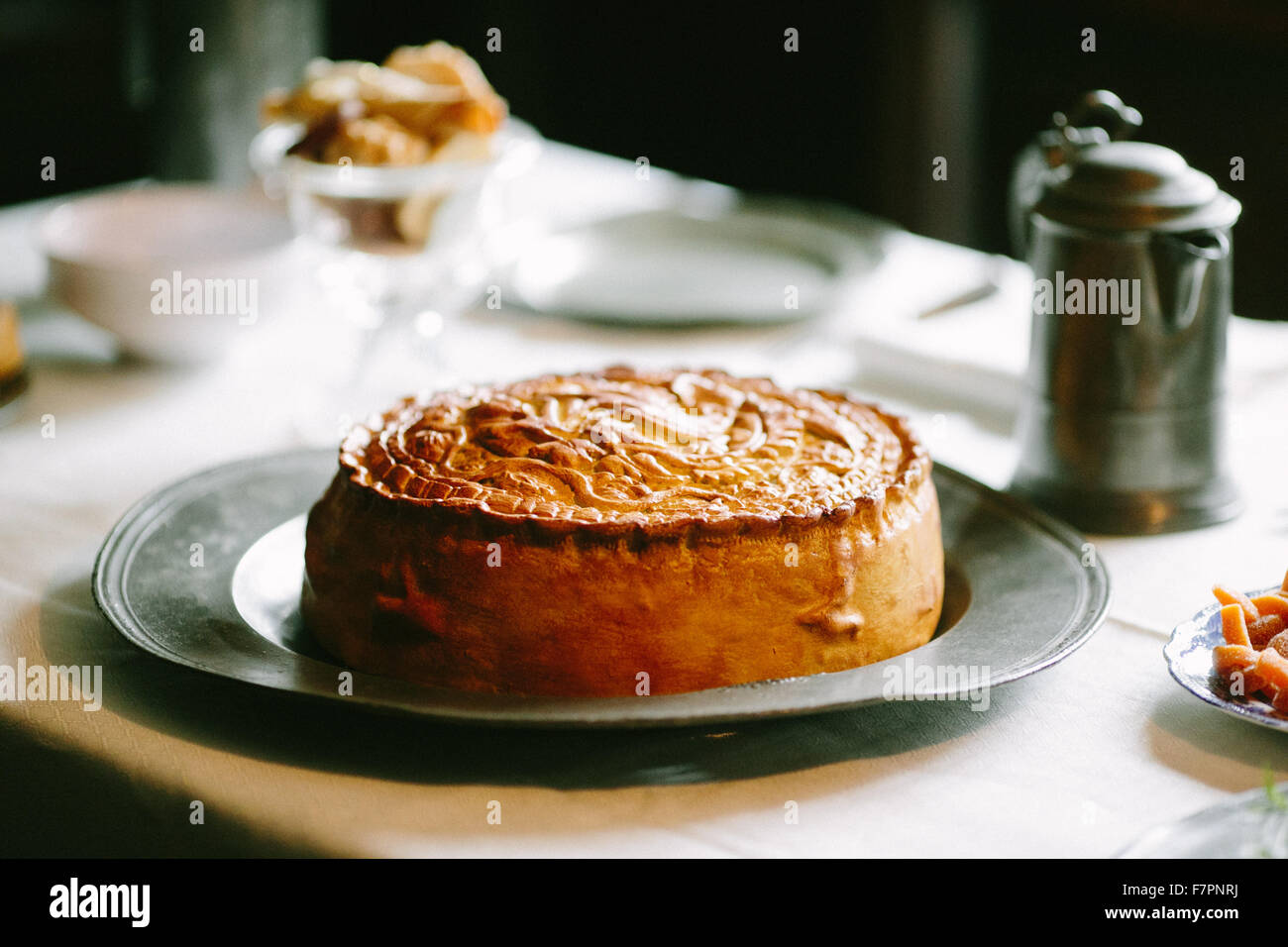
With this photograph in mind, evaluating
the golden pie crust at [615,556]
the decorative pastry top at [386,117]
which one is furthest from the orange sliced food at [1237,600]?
the decorative pastry top at [386,117]

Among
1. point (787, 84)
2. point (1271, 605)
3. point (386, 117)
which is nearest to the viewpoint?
point (1271, 605)

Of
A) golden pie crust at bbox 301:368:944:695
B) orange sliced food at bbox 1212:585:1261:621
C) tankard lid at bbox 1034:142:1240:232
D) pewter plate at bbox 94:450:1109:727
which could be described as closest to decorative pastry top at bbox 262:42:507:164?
pewter plate at bbox 94:450:1109:727

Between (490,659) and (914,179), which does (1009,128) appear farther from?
(490,659)

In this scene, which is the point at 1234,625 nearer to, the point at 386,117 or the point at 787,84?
the point at 386,117

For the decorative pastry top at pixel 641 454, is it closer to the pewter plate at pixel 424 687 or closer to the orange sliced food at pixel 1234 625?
the pewter plate at pixel 424 687

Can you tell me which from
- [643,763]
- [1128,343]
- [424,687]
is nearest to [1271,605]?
[1128,343]
